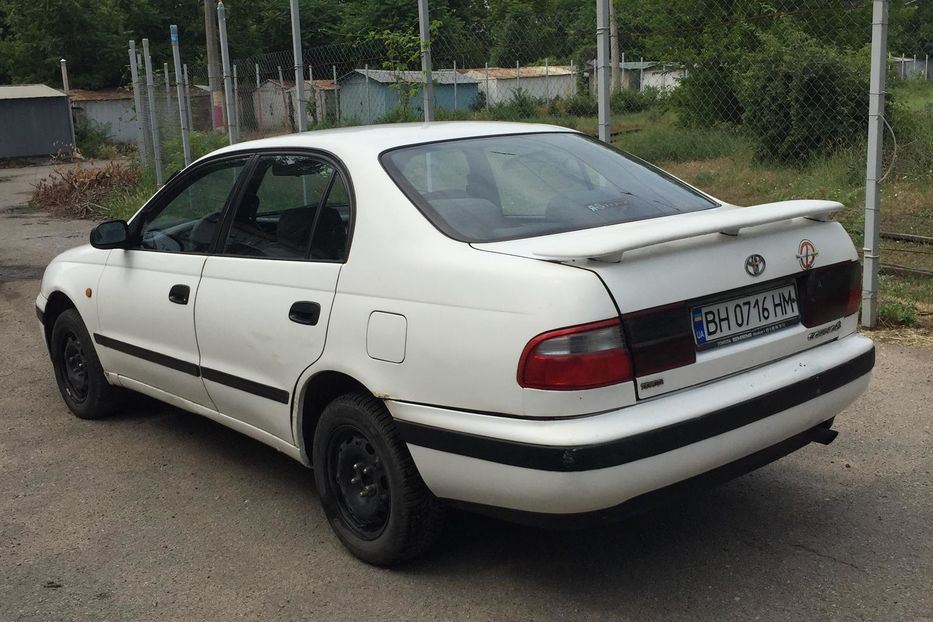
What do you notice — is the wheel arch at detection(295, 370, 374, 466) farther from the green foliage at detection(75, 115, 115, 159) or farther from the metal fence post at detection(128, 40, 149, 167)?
the green foliage at detection(75, 115, 115, 159)

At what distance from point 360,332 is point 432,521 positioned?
0.72 meters

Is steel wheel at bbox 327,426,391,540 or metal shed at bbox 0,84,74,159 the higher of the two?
metal shed at bbox 0,84,74,159

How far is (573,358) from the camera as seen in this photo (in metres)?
3.02

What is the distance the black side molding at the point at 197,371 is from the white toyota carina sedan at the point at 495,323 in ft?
0.05

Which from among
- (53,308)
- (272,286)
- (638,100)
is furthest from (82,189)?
(272,286)

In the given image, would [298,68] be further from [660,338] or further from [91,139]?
[91,139]

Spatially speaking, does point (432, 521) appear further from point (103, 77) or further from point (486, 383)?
point (103, 77)

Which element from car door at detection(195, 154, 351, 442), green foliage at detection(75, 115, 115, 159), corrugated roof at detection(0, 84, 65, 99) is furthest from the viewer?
green foliage at detection(75, 115, 115, 159)

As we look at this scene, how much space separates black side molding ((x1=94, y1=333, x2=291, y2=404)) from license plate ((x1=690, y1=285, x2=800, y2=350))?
1.63 meters

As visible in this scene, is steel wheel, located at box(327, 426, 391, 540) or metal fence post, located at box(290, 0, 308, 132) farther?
metal fence post, located at box(290, 0, 308, 132)

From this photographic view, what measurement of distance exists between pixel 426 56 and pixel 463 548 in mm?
5489

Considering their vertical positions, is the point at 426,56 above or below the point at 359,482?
above

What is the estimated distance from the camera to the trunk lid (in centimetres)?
312

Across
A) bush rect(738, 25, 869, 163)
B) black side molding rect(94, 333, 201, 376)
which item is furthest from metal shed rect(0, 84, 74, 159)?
black side molding rect(94, 333, 201, 376)
